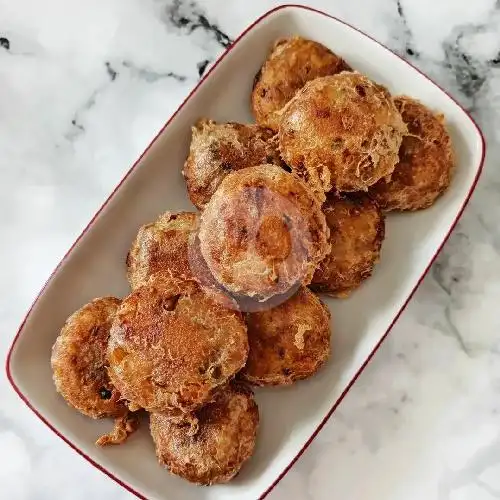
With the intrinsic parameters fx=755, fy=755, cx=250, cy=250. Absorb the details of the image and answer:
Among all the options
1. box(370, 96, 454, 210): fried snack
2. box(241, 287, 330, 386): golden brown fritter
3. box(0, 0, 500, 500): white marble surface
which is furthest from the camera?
box(0, 0, 500, 500): white marble surface

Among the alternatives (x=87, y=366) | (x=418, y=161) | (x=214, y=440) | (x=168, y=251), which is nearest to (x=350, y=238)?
(x=418, y=161)

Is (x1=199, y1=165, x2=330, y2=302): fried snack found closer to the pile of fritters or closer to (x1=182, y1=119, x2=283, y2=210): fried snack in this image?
the pile of fritters

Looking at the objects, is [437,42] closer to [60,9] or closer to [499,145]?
[499,145]

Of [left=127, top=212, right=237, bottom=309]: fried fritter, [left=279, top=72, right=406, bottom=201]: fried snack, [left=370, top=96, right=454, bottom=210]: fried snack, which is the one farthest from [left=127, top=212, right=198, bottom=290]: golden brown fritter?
[left=370, top=96, right=454, bottom=210]: fried snack

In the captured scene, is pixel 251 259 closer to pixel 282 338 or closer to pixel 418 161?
pixel 282 338

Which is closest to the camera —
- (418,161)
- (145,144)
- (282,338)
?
(282,338)
